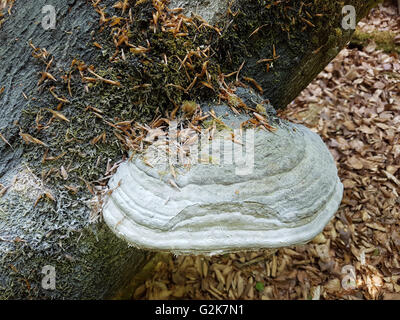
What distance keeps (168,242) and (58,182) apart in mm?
761

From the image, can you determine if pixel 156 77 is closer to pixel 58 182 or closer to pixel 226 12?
pixel 226 12

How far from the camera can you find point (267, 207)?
1.50m

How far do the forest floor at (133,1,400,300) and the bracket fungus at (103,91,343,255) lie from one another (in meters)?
1.12

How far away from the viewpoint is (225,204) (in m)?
1.47

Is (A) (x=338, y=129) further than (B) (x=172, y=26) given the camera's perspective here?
Yes

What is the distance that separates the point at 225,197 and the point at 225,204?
3 centimetres

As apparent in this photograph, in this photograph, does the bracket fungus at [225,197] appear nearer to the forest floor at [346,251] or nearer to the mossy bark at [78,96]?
the mossy bark at [78,96]

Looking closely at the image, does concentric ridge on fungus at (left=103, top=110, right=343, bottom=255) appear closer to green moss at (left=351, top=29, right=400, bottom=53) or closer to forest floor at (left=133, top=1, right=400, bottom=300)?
forest floor at (left=133, top=1, right=400, bottom=300)

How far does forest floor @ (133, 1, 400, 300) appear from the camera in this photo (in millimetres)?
2887

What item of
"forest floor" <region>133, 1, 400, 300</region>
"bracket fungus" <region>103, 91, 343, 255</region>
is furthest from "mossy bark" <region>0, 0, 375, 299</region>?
"forest floor" <region>133, 1, 400, 300</region>

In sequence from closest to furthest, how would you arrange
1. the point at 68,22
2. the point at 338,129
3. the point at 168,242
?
the point at 168,242
the point at 68,22
the point at 338,129

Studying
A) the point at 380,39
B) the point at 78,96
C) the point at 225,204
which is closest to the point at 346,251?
the point at 225,204
